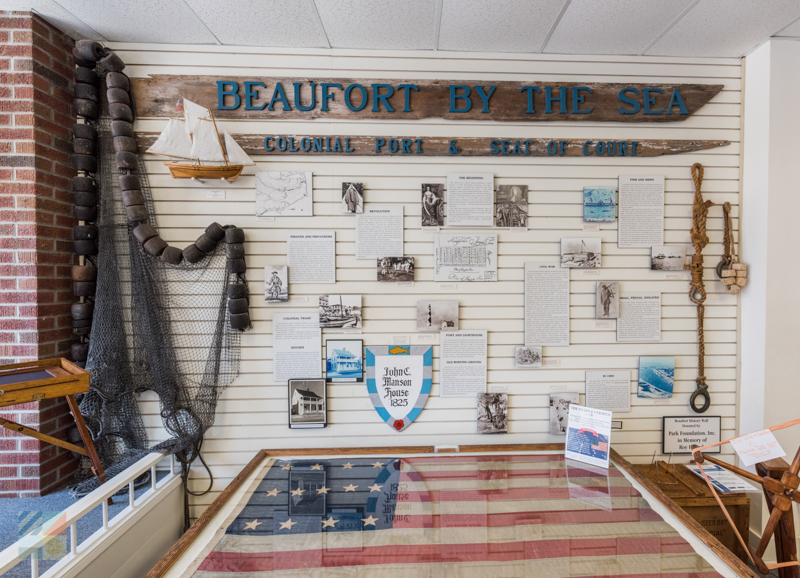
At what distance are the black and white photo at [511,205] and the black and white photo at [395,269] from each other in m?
0.63

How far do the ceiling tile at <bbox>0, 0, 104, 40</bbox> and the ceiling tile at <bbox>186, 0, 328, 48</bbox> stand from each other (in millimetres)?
716

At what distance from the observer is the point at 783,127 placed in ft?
7.94

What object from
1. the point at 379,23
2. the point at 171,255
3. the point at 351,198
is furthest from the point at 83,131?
the point at 379,23

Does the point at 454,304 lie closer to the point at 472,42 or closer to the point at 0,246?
the point at 472,42

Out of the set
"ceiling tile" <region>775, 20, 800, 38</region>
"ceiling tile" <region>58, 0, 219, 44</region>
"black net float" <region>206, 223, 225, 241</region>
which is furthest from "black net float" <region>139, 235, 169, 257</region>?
"ceiling tile" <region>775, 20, 800, 38</region>

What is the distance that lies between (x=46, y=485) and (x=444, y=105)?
317 centimetres

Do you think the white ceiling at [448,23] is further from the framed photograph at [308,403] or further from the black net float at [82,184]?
the framed photograph at [308,403]

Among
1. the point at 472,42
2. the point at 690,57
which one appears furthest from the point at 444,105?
the point at 690,57

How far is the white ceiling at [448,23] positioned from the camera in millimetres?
2064

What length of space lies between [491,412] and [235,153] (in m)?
2.23

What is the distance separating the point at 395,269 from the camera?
2.49 meters

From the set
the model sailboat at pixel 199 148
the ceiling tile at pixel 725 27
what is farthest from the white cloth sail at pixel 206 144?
the ceiling tile at pixel 725 27

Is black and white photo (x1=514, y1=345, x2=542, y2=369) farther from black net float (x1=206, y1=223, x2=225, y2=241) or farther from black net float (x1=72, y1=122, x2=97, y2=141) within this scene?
black net float (x1=72, y1=122, x2=97, y2=141)

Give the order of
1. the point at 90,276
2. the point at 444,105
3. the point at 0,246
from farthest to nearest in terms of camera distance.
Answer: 1. the point at 444,105
2. the point at 90,276
3. the point at 0,246
